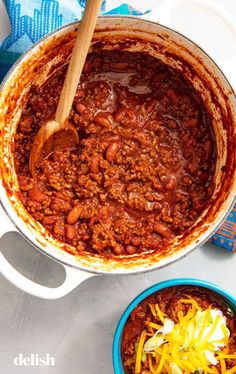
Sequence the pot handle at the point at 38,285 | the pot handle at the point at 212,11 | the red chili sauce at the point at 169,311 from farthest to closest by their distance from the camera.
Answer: the red chili sauce at the point at 169,311 → the pot handle at the point at 212,11 → the pot handle at the point at 38,285

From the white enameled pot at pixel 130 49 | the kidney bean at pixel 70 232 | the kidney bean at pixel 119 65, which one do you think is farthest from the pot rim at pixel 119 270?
the kidney bean at pixel 119 65

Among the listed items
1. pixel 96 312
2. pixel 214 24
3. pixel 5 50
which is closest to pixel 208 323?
pixel 96 312

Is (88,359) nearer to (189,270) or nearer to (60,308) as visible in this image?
(60,308)

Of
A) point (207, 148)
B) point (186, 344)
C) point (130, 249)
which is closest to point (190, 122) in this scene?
point (207, 148)

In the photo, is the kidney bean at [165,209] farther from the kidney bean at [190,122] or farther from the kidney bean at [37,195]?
the kidney bean at [37,195]

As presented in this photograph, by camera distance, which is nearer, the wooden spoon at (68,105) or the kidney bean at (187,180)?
the wooden spoon at (68,105)

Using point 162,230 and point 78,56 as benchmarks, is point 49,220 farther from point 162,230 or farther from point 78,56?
point 78,56
